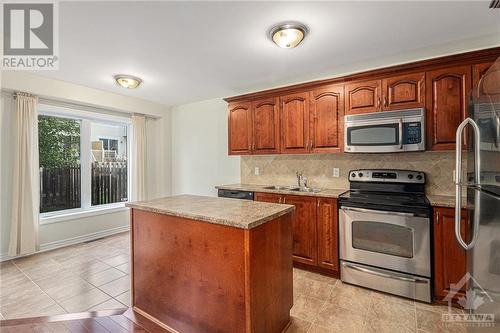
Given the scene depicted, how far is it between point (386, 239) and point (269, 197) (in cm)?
139

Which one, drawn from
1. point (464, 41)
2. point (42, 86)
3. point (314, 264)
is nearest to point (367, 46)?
point (464, 41)

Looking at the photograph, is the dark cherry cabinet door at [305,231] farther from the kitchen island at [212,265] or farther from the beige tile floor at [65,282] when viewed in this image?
the beige tile floor at [65,282]

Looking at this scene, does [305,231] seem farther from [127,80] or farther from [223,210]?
[127,80]

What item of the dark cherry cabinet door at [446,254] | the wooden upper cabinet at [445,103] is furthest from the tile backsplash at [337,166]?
the dark cherry cabinet door at [446,254]

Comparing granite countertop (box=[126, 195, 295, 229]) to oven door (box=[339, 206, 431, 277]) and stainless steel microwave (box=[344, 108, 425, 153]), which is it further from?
stainless steel microwave (box=[344, 108, 425, 153])

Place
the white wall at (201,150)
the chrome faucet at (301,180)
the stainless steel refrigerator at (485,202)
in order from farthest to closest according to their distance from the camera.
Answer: the white wall at (201,150), the chrome faucet at (301,180), the stainless steel refrigerator at (485,202)

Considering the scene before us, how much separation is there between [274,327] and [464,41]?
328cm

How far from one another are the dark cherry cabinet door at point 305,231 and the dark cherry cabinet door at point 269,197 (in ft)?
0.58

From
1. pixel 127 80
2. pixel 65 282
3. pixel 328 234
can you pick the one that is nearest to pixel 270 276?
pixel 328 234

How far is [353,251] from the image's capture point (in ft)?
8.54

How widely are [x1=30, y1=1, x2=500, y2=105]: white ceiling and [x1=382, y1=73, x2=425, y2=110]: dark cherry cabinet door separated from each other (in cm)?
37

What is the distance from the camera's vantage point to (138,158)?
4.79 meters

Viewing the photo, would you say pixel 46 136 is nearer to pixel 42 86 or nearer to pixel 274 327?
pixel 42 86

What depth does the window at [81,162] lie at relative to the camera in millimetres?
3887
